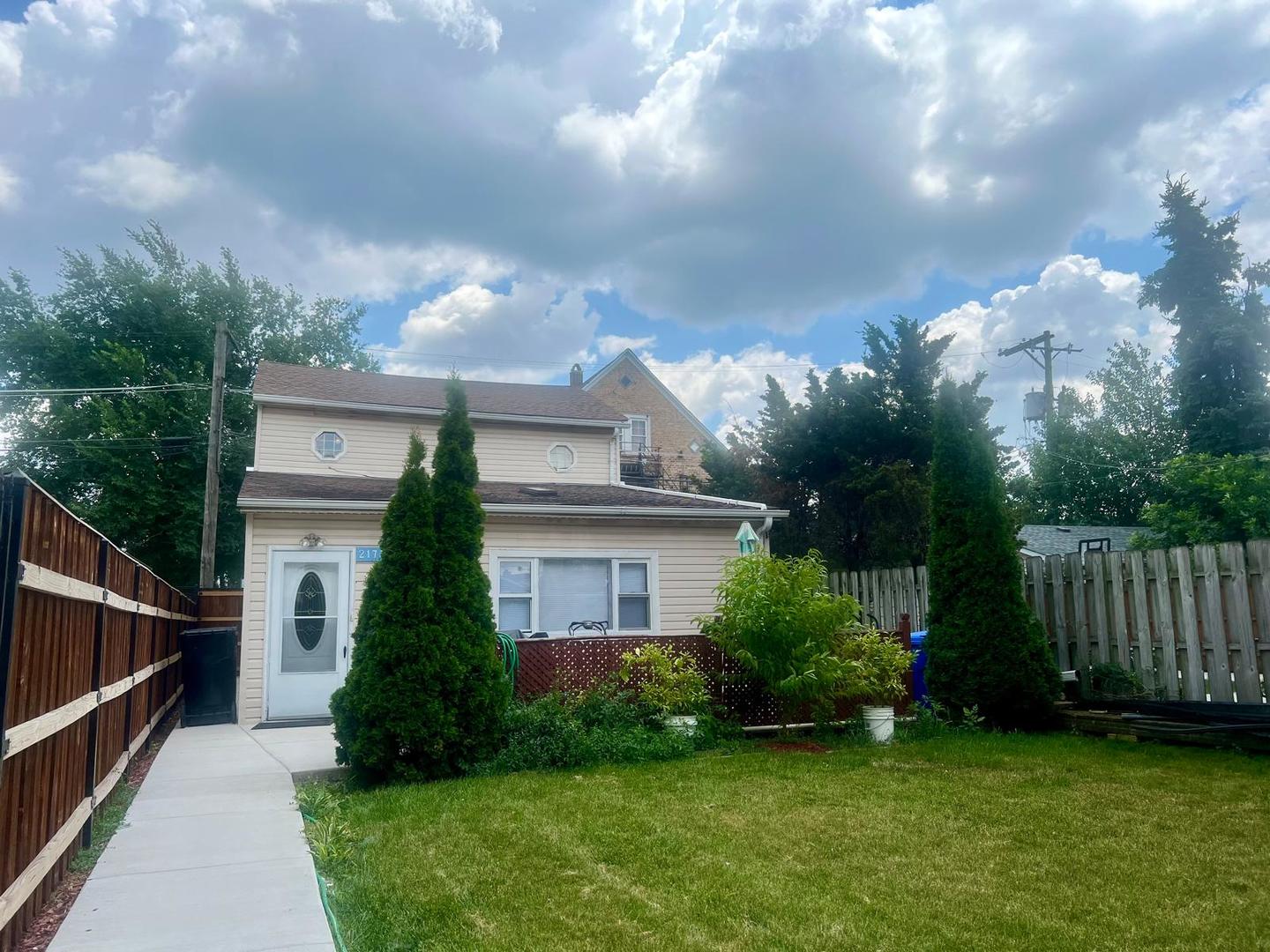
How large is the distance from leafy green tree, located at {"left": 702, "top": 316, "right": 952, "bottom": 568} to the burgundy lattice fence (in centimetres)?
961

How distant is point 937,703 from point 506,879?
6154mm

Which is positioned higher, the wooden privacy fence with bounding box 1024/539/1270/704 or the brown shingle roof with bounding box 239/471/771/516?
the brown shingle roof with bounding box 239/471/771/516

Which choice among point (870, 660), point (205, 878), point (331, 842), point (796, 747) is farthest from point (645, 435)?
point (205, 878)

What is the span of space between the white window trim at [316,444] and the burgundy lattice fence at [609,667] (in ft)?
23.2

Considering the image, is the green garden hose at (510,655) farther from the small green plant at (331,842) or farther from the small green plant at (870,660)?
the small green plant at (870,660)

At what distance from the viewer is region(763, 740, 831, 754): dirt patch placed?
7586 mm

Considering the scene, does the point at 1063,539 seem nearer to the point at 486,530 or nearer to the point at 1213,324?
the point at 1213,324

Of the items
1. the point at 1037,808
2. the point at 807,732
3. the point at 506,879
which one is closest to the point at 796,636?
the point at 807,732

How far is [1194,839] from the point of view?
4465 mm

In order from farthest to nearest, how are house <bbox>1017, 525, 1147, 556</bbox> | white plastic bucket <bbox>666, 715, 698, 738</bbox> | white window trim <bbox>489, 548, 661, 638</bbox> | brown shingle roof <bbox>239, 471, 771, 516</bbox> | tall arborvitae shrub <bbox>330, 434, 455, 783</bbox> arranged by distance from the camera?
1. house <bbox>1017, 525, 1147, 556</bbox>
2. white window trim <bbox>489, 548, 661, 638</bbox>
3. brown shingle roof <bbox>239, 471, 771, 516</bbox>
4. white plastic bucket <bbox>666, 715, 698, 738</bbox>
5. tall arborvitae shrub <bbox>330, 434, 455, 783</bbox>

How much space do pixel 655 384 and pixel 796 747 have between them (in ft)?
75.9

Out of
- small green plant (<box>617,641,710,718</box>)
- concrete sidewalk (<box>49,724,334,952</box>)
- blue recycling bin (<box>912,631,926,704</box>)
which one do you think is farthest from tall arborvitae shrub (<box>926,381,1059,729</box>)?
concrete sidewalk (<box>49,724,334,952</box>)

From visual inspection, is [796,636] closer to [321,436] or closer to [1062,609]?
[1062,609]

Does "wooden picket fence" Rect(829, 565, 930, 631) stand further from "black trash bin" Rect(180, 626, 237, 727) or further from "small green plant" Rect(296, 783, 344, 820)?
"black trash bin" Rect(180, 626, 237, 727)
